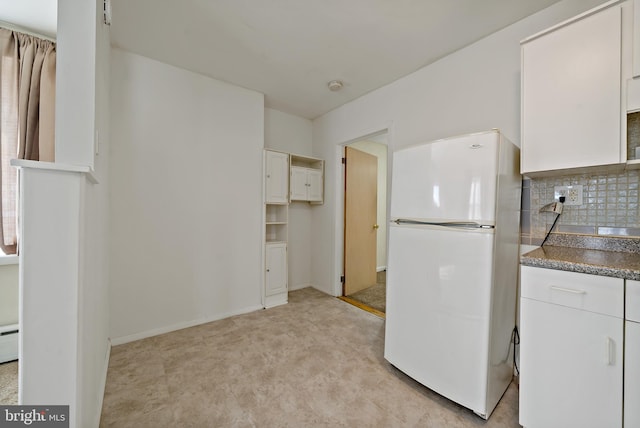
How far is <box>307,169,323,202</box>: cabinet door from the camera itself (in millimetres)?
3373

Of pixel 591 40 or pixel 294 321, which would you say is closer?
pixel 591 40

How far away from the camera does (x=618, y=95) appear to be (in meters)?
1.22

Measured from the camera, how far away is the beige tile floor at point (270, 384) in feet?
4.57

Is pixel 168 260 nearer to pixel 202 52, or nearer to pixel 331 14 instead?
pixel 202 52

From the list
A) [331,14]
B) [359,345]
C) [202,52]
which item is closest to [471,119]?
[331,14]

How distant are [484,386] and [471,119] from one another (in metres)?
1.86

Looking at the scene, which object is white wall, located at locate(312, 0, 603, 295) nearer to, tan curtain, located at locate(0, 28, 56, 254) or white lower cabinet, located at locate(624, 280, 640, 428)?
white lower cabinet, located at locate(624, 280, 640, 428)

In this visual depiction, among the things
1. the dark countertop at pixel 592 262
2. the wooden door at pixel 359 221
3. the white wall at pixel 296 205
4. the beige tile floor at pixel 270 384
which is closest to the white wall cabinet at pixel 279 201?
the white wall at pixel 296 205

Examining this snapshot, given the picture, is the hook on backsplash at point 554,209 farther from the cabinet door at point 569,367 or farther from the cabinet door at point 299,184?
the cabinet door at point 299,184

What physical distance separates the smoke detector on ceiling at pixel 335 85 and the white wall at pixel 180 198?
822mm

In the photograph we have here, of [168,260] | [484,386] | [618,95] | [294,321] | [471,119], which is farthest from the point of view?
[294,321]

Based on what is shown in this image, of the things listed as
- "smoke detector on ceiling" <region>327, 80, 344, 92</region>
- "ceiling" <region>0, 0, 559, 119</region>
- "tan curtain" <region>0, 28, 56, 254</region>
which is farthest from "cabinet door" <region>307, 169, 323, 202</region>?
"tan curtain" <region>0, 28, 56, 254</region>

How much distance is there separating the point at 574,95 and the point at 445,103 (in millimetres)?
951

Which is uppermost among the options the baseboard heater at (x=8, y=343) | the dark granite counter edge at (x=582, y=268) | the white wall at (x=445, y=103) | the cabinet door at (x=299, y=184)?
the white wall at (x=445, y=103)
